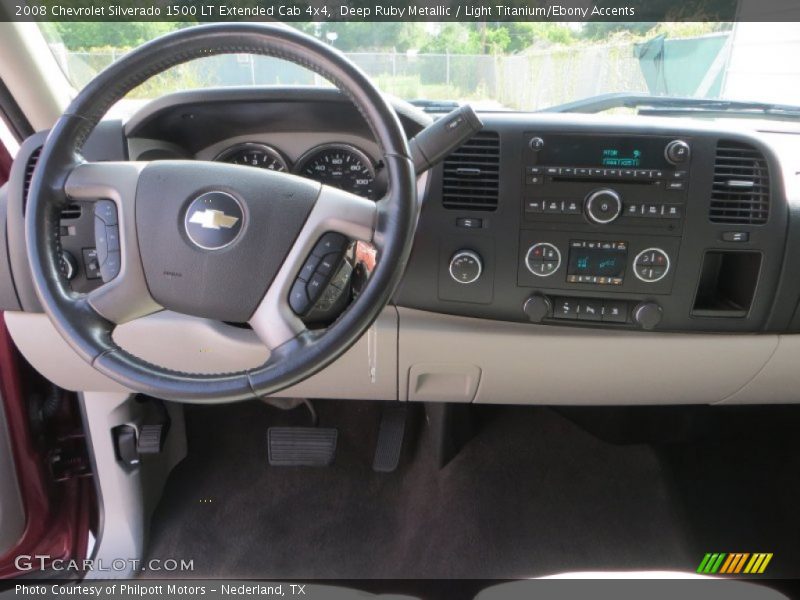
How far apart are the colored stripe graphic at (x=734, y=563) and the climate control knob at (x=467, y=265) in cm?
115

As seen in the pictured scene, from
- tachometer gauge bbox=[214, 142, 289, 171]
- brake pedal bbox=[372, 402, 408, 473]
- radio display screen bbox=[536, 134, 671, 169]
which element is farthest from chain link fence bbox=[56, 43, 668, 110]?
brake pedal bbox=[372, 402, 408, 473]

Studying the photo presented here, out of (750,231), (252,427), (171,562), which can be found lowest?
(171,562)

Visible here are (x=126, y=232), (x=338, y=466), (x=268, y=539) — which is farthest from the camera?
(x=338, y=466)

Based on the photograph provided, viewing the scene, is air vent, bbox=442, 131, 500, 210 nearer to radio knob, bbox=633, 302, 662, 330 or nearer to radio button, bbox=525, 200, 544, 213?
radio button, bbox=525, 200, 544, 213

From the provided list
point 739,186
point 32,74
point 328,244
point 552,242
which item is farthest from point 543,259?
point 32,74

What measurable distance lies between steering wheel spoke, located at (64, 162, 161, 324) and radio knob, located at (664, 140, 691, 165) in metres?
0.99

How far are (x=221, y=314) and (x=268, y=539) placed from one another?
1.13m

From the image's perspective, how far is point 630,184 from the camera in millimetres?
1240

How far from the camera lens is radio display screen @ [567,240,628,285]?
4.16 ft

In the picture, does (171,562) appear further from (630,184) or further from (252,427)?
(630,184)

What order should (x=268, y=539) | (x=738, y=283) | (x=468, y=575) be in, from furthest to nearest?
1. (x=268, y=539)
2. (x=468, y=575)
3. (x=738, y=283)

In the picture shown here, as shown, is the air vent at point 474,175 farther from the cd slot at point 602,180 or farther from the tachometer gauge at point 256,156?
the tachometer gauge at point 256,156

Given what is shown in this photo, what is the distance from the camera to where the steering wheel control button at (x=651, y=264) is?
49.9 inches

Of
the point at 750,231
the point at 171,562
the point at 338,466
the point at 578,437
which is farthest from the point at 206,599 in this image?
the point at 750,231
